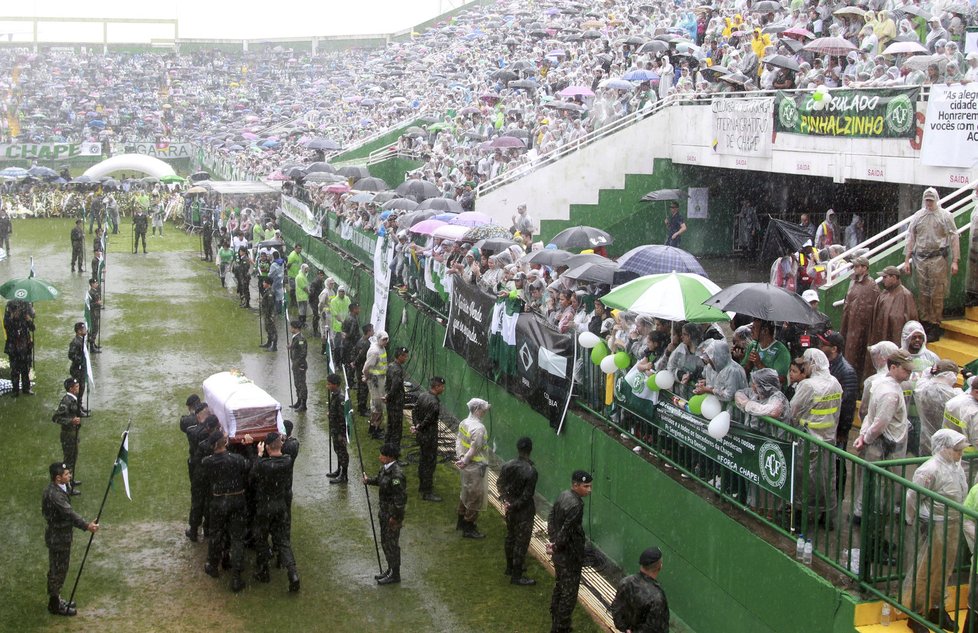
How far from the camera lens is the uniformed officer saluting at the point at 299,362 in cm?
1705

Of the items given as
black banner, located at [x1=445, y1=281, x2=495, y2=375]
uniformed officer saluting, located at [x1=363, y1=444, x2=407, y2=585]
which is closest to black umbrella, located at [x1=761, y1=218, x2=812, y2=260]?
black banner, located at [x1=445, y1=281, x2=495, y2=375]

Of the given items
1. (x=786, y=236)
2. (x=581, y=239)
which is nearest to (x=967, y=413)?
(x=786, y=236)

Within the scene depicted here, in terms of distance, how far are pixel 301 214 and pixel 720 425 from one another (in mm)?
22016

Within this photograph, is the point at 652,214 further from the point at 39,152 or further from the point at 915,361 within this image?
the point at 39,152

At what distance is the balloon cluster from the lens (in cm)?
A: 1791

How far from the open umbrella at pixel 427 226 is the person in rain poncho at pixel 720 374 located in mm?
9268

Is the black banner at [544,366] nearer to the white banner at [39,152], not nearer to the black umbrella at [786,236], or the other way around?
the black umbrella at [786,236]

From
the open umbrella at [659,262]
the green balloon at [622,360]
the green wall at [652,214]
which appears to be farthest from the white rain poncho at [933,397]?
the green wall at [652,214]

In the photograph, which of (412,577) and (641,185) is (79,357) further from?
(641,185)

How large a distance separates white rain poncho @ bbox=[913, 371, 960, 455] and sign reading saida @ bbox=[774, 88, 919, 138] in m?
8.17

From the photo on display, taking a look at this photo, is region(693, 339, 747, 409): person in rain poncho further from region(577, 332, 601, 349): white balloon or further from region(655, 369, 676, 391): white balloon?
region(577, 332, 601, 349): white balloon

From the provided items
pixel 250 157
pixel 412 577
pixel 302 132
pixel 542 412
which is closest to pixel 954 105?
pixel 542 412

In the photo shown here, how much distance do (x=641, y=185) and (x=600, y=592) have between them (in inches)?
555

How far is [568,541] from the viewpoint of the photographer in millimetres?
9805
